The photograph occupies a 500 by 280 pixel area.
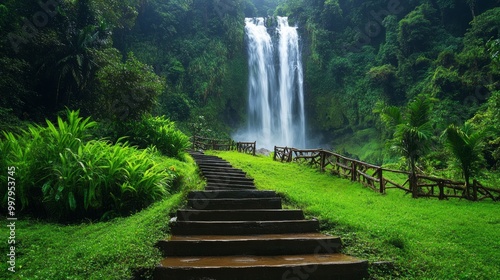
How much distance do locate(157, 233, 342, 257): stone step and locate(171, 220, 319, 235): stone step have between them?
192mm

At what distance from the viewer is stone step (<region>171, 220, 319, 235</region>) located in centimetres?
429

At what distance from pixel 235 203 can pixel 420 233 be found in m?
3.18

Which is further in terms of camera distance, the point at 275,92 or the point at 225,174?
the point at 275,92

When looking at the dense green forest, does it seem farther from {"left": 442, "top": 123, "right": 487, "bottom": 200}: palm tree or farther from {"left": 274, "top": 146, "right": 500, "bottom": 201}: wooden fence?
{"left": 274, "top": 146, "right": 500, "bottom": 201}: wooden fence

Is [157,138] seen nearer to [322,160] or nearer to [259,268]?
[322,160]

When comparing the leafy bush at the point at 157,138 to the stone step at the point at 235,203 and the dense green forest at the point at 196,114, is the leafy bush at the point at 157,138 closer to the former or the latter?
the dense green forest at the point at 196,114

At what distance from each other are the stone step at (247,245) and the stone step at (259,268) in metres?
0.15

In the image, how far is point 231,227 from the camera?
4.35 m

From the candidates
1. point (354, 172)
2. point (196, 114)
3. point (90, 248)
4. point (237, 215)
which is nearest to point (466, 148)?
point (354, 172)

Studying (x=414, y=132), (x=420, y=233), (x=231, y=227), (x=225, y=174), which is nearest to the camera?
(x=231, y=227)

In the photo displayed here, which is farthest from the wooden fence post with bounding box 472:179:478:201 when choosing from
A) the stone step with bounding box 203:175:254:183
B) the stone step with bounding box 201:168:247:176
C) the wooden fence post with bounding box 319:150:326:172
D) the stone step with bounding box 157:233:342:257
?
the stone step with bounding box 157:233:342:257

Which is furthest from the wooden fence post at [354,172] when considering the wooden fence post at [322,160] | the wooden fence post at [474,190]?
the wooden fence post at [474,190]

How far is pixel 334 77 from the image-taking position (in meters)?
31.9

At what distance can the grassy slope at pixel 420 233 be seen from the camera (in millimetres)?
3581
